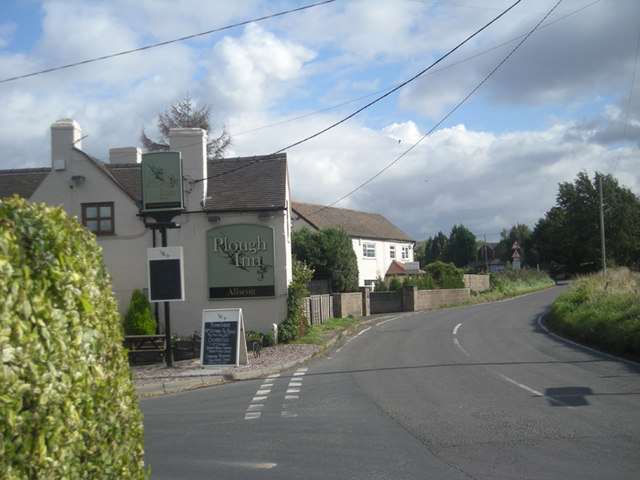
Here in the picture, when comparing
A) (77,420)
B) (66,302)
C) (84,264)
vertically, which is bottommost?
(77,420)

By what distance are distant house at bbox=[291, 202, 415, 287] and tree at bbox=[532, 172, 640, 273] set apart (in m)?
28.5

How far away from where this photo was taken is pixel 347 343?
18812 millimetres

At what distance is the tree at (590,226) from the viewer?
69750 millimetres

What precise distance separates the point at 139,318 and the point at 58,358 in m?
14.6

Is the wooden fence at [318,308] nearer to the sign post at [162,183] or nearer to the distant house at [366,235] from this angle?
the sign post at [162,183]

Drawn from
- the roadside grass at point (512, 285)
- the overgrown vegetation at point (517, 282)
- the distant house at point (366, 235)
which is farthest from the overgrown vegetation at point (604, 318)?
the overgrown vegetation at point (517, 282)

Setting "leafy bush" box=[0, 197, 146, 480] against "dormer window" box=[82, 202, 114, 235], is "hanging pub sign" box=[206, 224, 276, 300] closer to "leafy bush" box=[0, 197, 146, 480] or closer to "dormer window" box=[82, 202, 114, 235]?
"dormer window" box=[82, 202, 114, 235]

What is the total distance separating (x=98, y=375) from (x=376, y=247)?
147ft

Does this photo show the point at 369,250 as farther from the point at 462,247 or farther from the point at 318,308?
the point at 462,247

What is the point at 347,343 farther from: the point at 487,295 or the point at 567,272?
the point at 567,272

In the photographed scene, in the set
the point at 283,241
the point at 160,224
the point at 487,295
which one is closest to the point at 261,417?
the point at 160,224

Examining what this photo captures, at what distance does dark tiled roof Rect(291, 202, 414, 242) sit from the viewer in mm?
43812

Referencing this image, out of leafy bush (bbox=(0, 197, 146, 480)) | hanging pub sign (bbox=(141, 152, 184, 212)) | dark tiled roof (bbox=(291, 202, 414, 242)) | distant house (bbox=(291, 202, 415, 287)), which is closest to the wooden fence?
hanging pub sign (bbox=(141, 152, 184, 212))

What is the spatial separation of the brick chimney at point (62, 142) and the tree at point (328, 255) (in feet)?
51.7
